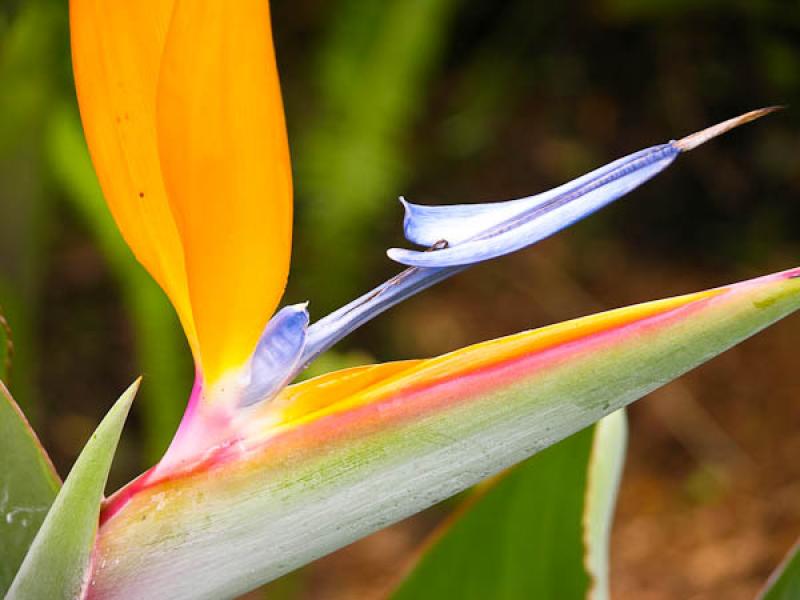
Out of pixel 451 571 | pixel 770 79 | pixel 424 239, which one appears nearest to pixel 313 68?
pixel 770 79

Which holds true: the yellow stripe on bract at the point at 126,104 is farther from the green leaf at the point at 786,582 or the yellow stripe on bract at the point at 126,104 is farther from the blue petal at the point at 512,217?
the green leaf at the point at 786,582

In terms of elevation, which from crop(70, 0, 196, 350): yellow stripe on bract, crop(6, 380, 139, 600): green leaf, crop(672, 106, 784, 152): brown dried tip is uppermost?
crop(70, 0, 196, 350): yellow stripe on bract

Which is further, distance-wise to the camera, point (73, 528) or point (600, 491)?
point (600, 491)

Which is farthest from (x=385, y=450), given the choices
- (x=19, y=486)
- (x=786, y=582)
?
(x=786, y=582)

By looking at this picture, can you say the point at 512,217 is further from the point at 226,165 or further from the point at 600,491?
the point at 600,491

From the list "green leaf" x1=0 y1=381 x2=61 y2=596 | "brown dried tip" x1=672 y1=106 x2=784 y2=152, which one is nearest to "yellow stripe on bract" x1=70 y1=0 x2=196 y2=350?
"green leaf" x1=0 y1=381 x2=61 y2=596

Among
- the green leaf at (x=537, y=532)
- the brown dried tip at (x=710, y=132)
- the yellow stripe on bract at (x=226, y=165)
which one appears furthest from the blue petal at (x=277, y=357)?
the green leaf at (x=537, y=532)

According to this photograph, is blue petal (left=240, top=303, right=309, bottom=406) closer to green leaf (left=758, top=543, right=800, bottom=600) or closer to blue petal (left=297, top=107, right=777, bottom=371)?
blue petal (left=297, top=107, right=777, bottom=371)

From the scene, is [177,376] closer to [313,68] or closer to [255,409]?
[313,68]
